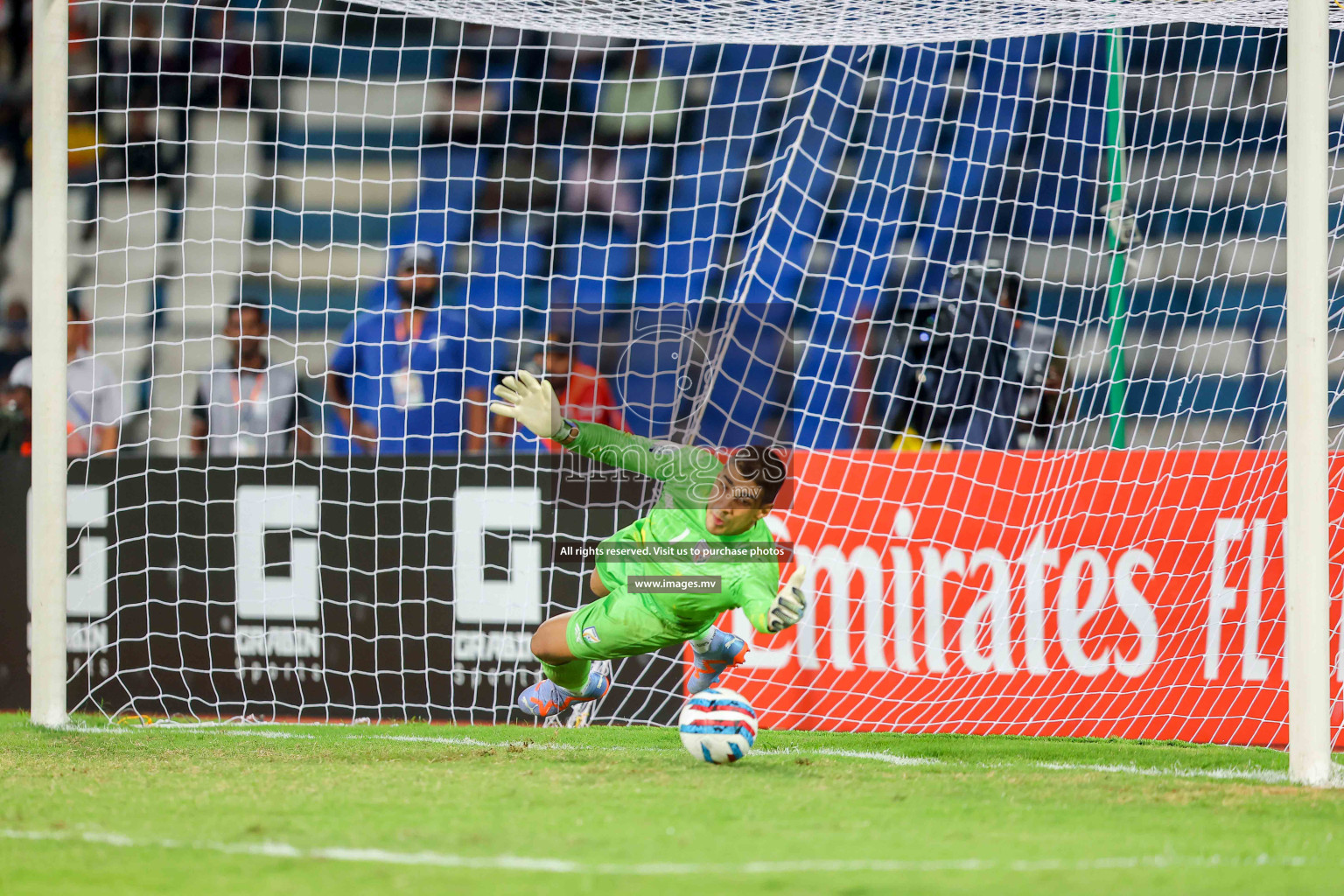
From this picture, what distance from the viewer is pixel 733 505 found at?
509 cm

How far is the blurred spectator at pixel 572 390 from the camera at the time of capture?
307 inches

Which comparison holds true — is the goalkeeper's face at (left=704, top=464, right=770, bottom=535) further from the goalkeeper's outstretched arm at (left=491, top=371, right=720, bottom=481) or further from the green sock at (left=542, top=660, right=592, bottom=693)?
the green sock at (left=542, top=660, right=592, bottom=693)

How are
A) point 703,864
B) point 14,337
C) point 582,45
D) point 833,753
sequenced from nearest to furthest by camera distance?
point 703,864, point 833,753, point 14,337, point 582,45

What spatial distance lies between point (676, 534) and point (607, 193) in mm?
4356

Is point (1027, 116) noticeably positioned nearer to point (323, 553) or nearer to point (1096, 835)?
point (323, 553)

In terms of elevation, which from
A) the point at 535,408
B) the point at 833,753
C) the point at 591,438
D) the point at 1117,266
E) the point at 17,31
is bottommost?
the point at 833,753

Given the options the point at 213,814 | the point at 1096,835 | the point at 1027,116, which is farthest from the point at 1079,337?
the point at 213,814

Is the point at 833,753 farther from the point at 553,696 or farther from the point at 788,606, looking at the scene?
the point at 788,606

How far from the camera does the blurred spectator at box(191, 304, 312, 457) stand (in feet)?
26.1

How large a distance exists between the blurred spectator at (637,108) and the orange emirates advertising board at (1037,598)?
306 cm

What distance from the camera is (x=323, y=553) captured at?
7086 millimetres

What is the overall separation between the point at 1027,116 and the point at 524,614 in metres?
4.27

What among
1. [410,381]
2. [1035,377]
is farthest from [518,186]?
[1035,377]

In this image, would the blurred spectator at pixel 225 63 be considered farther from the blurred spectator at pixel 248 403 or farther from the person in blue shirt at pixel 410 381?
the person in blue shirt at pixel 410 381
